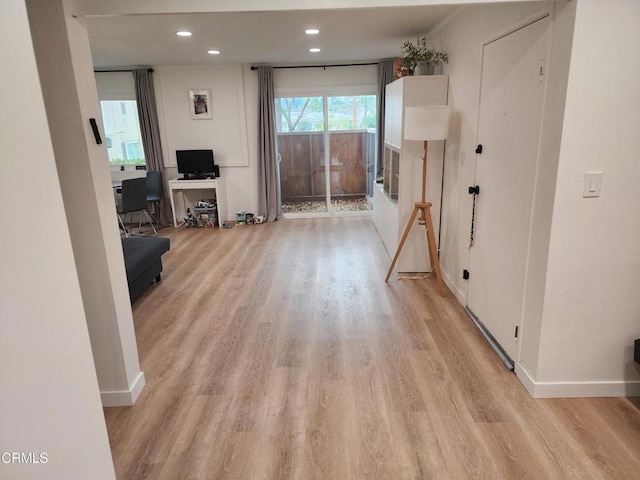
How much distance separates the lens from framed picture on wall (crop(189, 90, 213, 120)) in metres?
6.38

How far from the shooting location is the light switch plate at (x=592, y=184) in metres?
1.95

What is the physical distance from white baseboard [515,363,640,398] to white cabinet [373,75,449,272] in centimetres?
197

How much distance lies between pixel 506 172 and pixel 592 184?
23.9 inches

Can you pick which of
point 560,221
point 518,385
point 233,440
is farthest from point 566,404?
point 233,440

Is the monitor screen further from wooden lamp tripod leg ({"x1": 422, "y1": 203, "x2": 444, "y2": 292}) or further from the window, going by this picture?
wooden lamp tripod leg ({"x1": 422, "y1": 203, "x2": 444, "y2": 292})

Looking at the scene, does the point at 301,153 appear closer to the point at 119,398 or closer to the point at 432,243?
the point at 432,243

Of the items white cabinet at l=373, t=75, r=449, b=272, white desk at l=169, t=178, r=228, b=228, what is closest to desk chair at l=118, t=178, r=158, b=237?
white desk at l=169, t=178, r=228, b=228

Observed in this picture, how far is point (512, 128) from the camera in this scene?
243 centimetres

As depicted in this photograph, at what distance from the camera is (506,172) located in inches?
99.7

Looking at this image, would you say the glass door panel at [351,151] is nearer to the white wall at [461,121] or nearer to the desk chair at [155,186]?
the white wall at [461,121]

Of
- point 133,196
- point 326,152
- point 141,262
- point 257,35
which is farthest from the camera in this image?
point 326,152

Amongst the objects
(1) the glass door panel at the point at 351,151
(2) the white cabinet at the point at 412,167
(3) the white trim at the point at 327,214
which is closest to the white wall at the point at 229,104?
(1) the glass door panel at the point at 351,151

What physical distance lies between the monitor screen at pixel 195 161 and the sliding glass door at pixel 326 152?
1.12 meters

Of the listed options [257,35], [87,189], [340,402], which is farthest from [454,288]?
[257,35]
